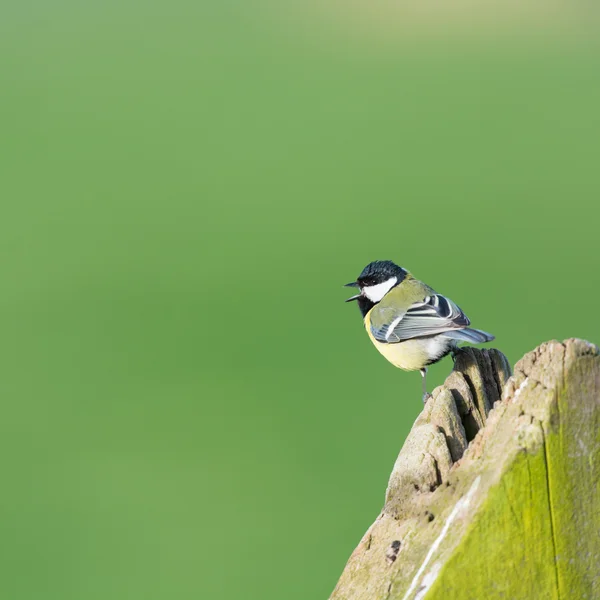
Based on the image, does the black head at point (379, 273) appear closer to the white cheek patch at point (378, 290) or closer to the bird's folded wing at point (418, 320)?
the white cheek patch at point (378, 290)

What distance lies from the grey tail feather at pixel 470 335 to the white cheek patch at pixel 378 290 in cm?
70

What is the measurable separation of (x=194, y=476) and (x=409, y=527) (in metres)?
5.06

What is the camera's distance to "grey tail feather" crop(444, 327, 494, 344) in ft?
13.4

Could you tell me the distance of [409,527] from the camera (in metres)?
1.84

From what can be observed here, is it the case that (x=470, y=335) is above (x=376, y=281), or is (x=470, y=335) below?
below

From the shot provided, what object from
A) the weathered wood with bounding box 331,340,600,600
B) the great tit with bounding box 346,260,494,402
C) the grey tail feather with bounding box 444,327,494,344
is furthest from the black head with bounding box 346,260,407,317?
the weathered wood with bounding box 331,340,600,600

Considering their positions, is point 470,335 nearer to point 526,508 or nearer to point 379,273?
point 379,273

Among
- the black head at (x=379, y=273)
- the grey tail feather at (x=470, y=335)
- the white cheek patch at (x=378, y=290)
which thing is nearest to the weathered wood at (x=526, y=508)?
the grey tail feather at (x=470, y=335)

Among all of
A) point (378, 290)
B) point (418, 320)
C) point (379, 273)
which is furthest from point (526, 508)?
point (378, 290)

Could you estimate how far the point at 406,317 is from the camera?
4.85 meters

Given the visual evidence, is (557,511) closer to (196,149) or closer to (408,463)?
(408,463)

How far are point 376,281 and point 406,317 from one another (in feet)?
1.06

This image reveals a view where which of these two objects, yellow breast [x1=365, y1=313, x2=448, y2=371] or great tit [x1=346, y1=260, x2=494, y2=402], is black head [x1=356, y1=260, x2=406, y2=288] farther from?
yellow breast [x1=365, y1=313, x2=448, y2=371]

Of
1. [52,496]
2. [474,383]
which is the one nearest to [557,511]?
[474,383]
